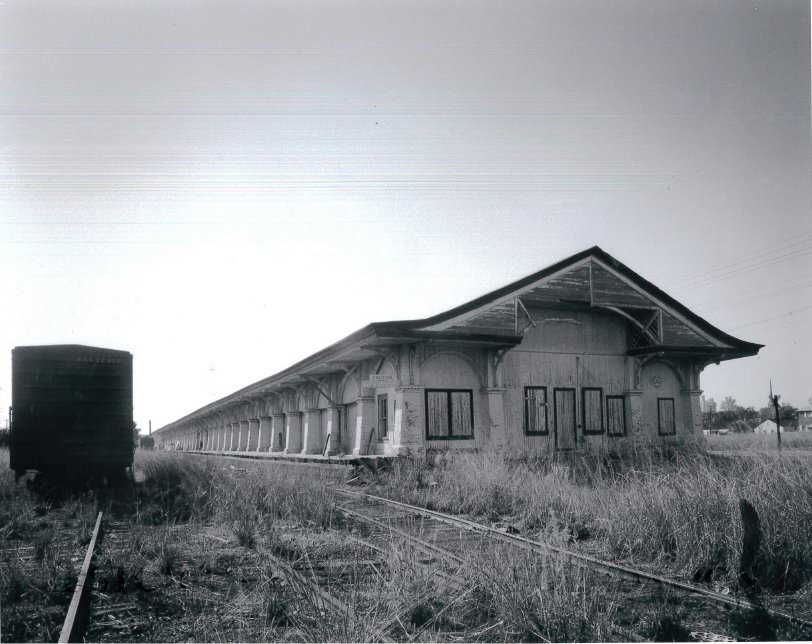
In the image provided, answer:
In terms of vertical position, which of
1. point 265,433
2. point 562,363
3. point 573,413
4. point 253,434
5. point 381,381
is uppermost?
point 562,363

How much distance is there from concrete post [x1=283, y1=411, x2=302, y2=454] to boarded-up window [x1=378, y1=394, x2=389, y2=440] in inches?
389

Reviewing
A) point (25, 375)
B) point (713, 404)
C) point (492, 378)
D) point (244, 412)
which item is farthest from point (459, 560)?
point (713, 404)

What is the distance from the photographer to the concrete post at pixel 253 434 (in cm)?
3906

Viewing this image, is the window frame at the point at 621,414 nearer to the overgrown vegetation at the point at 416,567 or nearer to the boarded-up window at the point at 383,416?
the boarded-up window at the point at 383,416

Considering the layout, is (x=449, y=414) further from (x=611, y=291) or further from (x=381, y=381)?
(x=611, y=291)

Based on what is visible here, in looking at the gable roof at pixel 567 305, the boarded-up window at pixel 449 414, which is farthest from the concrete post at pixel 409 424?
the gable roof at pixel 567 305

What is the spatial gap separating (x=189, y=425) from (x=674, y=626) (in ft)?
230

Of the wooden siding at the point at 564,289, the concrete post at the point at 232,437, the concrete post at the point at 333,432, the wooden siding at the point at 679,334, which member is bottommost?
the concrete post at the point at 232,437

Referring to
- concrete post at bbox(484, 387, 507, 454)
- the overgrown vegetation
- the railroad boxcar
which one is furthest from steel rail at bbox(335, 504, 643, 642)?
the railroad boxcar

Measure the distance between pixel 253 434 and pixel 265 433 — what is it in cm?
434

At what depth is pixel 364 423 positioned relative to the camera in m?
19.8

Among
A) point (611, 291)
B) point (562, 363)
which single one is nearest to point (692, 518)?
point (562, 363)

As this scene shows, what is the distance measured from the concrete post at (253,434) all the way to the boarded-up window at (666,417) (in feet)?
76.5

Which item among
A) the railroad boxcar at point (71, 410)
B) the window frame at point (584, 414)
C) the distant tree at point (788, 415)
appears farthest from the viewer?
the distant tree at point (788, 415)
